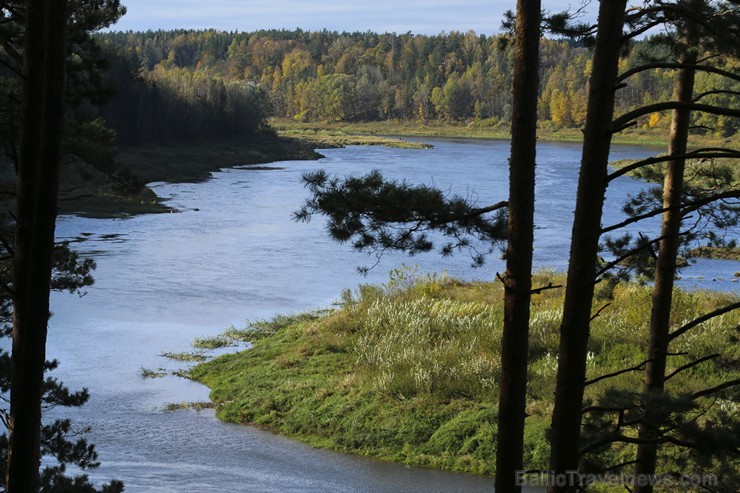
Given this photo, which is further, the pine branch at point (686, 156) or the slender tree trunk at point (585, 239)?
the slender tree trunk at point (585, 239)

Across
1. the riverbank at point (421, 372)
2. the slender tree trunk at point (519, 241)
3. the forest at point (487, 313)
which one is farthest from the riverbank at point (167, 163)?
the slender tree trunk at point (519, 241)

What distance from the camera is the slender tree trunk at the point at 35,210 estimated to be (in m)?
6.71

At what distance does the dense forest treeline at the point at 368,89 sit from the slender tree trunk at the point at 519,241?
111ft

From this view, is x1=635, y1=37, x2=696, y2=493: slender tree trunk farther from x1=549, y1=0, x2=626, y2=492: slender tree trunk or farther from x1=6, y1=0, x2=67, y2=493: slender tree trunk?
x1=6, y1=0, x2=67, y2=493: slender tree trunk

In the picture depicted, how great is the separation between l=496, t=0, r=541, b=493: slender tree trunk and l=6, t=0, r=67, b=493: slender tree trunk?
3265 millimetres

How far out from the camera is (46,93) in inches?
273

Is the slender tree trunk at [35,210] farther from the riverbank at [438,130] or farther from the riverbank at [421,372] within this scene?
the riverbank at [438,130]

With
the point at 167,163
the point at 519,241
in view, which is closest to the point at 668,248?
the point at 519,241

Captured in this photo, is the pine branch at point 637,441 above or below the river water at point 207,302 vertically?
above

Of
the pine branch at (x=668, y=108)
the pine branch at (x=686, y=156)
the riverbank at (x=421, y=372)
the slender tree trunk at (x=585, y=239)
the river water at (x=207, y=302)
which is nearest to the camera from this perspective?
the pine branch at (x=668, y=108)

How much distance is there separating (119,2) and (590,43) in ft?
19.5

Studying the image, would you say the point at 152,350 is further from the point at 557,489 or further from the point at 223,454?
the point at 557,489

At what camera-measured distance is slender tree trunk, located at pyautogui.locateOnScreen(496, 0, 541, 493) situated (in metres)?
6.48

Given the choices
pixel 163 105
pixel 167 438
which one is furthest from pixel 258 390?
pixel 163 105
